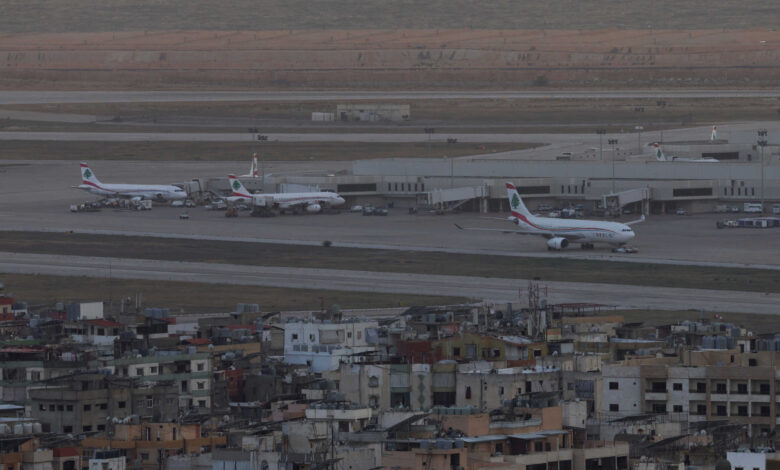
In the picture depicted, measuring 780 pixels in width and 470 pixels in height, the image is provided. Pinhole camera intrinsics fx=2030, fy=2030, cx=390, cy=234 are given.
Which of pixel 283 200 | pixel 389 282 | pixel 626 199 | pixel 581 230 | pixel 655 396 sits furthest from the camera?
pixel 283 200

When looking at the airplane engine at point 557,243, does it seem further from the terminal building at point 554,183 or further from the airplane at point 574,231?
the terminal building at point 554,183

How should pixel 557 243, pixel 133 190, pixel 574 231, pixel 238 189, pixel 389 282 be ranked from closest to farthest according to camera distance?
Answer: 1. pixel 389 282
2. pixel 557 243
3. pixel 574 231
4. pixel 238 189
5. pixel 133 190

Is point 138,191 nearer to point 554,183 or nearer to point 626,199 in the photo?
point 554,183

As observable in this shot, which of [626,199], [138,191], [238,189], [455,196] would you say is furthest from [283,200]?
[626,199]

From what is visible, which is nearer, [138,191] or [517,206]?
[517,206]

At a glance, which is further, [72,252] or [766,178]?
[766,178]

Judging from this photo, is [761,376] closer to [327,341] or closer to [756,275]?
[327,341]

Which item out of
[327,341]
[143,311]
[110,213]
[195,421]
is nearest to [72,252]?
[110,213]
